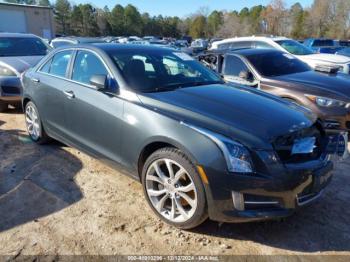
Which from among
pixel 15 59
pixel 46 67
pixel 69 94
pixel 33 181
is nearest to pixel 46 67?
pixel 46 67

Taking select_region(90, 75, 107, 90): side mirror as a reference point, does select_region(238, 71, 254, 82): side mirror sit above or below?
below

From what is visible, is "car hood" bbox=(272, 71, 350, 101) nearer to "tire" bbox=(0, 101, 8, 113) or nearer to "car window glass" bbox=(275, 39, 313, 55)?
"car window glass" bbox=(275, 39, 313, 55)

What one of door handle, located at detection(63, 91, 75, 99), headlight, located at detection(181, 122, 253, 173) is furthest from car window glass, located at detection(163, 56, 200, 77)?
headlight, located at detection(181, 122, 253, 173)

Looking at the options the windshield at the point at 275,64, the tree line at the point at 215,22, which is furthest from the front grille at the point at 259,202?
the tree line at the point at 215,22

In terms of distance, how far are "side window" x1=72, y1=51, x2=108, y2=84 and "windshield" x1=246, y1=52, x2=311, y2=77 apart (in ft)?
11.0

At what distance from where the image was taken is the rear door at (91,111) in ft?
11.9

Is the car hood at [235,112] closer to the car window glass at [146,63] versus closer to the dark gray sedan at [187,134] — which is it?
the dark gray sedan at [187,134]

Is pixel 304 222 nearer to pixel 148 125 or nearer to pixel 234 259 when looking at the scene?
pixel 234 259

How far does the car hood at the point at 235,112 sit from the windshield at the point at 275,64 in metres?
2.67

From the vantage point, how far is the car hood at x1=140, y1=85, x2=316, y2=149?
2.92 meters

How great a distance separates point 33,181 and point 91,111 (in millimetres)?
1158

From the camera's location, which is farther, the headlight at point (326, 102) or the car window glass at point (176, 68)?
the headlight at point (326, 102)

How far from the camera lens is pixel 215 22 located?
82.7 meters

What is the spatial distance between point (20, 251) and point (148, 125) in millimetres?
1509
